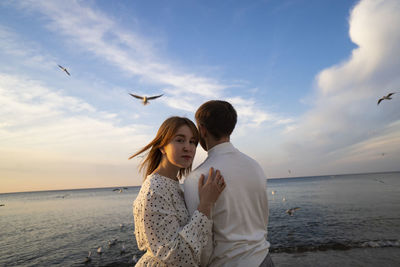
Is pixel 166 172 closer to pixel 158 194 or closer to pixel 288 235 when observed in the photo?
pixel 158 194

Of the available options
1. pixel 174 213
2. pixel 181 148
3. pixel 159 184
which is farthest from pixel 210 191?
pixel 181 148

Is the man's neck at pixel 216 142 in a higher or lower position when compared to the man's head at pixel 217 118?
lower

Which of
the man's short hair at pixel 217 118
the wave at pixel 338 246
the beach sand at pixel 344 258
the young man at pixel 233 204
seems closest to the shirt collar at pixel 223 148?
the young man at pixel 233 204

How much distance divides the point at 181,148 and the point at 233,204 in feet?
2.42

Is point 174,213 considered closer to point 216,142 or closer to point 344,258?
point 216,142

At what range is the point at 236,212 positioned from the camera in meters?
1.93

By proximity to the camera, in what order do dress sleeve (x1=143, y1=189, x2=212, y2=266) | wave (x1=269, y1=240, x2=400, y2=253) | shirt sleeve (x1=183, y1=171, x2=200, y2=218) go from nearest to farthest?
dress sleeve (x1=143, y1=189, x2=212, y2=266) < shirt sleeve (x1=183, y1=171, x2=200, y2=218) < wave (x1=269, y1=240, x2=400, y2=253)

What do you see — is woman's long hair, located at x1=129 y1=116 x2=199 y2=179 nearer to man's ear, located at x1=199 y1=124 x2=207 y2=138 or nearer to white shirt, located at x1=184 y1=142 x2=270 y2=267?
man's ear, located at x1=199 y1=124 x2=207 y2=138

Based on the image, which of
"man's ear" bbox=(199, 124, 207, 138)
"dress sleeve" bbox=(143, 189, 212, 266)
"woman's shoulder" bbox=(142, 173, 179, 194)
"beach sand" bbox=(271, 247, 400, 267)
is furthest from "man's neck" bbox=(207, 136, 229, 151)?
"beach sand" bbox=(271, 247, 400, 267)

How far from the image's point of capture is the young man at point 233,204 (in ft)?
6.28

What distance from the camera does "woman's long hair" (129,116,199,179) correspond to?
2.31 meters

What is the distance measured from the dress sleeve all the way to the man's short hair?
0.77 meters

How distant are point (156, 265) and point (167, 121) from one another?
1340mm

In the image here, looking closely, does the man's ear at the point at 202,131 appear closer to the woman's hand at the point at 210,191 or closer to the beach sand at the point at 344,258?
the woman's hand at the point at 210,191
